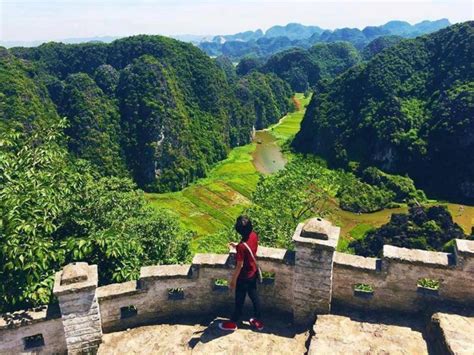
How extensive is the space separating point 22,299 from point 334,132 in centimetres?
8573

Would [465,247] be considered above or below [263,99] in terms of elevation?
above

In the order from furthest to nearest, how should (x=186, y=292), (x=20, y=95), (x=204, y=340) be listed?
(x=20, y=95), (x=186, y=292), (x=204, y=340)

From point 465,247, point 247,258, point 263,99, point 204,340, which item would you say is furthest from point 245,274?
point 263,99

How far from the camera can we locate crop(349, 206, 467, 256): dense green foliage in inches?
1474

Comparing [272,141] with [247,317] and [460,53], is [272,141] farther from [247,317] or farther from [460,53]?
[247,317]

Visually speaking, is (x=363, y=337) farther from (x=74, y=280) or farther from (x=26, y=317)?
(x=26, y=317)

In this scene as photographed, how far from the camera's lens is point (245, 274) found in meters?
9.57

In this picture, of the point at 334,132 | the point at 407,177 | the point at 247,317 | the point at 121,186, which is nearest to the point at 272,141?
the point at 334,132

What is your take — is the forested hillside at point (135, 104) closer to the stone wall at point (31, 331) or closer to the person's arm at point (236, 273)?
the stone wall at point (31, 331)

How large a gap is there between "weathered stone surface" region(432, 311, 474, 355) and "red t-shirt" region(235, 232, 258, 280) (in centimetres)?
403

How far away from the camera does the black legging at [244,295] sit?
9.70m

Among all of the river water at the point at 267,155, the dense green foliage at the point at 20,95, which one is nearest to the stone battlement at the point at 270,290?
the dense green foliage at the point at 20,95

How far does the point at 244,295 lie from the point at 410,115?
264 feet

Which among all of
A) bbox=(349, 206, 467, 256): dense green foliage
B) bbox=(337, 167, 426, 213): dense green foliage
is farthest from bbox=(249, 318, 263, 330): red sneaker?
bbox=(337, 167, 426, 213): dense green foliage
